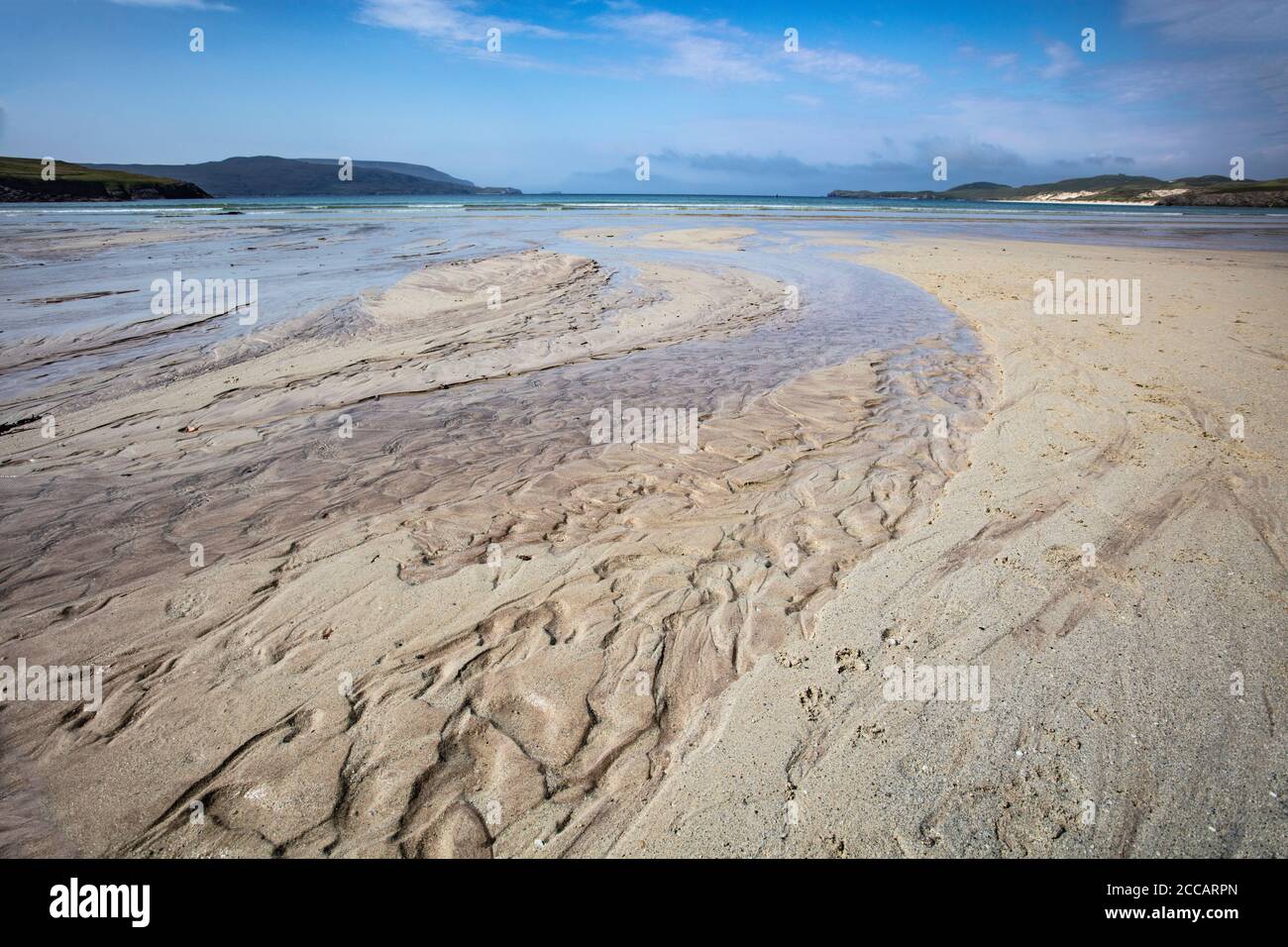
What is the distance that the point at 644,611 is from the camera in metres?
3.85

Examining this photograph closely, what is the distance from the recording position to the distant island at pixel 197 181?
64938 millimetres

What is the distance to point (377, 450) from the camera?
6.14 meters

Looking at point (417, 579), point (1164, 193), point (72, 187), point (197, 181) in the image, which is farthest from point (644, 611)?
point (197, 181)

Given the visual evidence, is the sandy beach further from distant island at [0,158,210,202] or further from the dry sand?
distant island at [0,158,210,202]

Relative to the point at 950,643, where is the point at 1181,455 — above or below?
above

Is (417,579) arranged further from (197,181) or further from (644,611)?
(197,181)

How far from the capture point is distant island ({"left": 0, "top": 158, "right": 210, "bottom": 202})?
6169 centimetres
